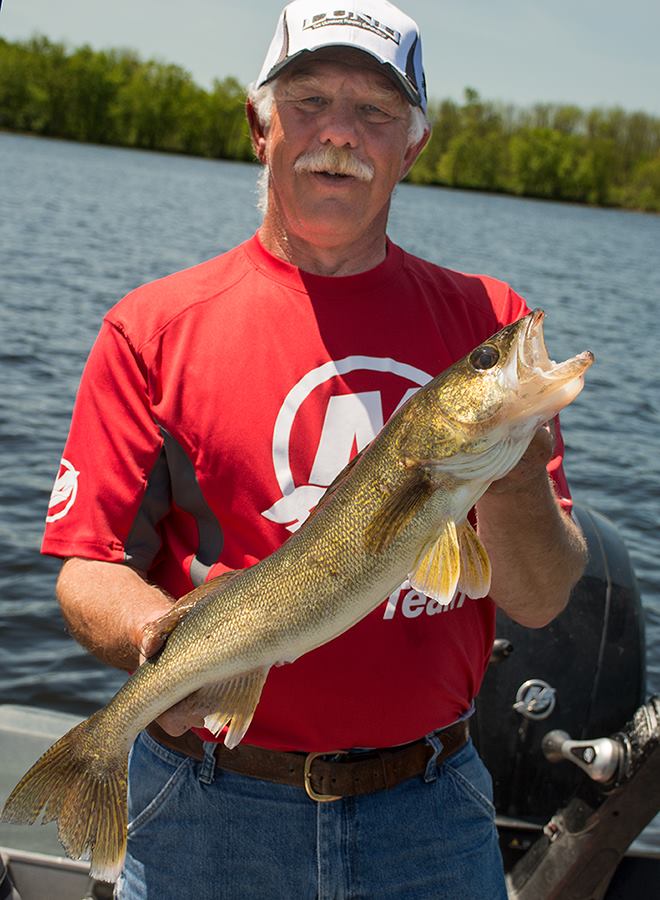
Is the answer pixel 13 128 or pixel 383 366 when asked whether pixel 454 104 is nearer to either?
pixel 13 128

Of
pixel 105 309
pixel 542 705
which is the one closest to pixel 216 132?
pixel 105 309

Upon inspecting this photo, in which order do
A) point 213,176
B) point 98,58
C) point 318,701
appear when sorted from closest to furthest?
1. point 318,701
2. point 213,176
3. point 98,58

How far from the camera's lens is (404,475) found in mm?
2414

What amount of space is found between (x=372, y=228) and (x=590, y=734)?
229 centimetres

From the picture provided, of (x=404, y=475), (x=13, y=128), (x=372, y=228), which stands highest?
(x=372, y=228)

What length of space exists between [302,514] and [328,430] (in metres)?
0.24

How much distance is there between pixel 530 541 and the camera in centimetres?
267

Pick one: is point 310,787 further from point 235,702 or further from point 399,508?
point 399,508

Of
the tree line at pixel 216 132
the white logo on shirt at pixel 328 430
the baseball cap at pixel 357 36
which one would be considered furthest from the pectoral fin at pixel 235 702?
the tree line at pixel 216 132

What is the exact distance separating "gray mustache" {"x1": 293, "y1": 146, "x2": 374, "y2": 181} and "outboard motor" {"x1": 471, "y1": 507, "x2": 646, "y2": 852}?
208cm

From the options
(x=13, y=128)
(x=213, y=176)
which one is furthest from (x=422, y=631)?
(x=13, y=128)

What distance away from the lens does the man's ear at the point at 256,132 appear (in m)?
3.05

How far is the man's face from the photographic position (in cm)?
282

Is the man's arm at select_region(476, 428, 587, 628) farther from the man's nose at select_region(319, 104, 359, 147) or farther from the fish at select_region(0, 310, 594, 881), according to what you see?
the man's nose at select_region(319, 104, 359, 147)
